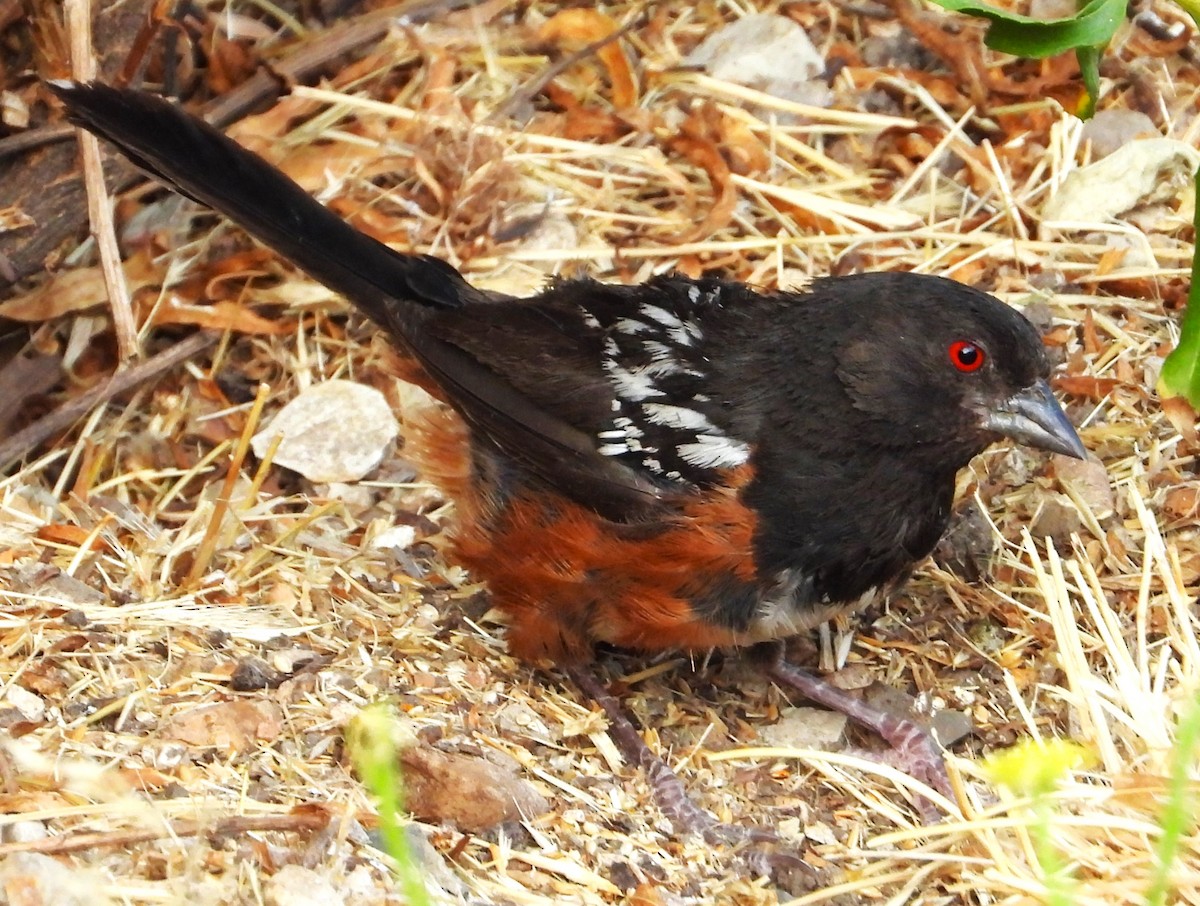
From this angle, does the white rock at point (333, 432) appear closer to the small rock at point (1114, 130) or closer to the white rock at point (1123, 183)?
the white rock at point (1123, 183)

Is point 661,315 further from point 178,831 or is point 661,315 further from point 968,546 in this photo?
point 178,831

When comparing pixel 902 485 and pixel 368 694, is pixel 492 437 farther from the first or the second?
pixel 902 485

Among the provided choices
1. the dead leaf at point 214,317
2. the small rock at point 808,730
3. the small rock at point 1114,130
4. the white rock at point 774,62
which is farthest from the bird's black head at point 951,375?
the dead leaf at point 214,317

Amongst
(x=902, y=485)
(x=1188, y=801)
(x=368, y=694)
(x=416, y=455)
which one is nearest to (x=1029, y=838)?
(x=1188, y=801)

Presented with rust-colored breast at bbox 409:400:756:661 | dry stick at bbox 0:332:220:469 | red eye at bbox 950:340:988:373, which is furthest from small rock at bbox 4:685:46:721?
red eye at bbox 950:340:988:373

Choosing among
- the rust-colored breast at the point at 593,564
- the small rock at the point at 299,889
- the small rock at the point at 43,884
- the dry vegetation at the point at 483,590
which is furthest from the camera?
the rust-colored breast at the point at 593,564

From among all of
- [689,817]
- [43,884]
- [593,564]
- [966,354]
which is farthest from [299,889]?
[966,354]

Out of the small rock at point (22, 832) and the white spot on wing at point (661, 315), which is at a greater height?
the small rock at point (22, 832)
